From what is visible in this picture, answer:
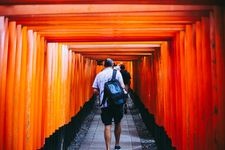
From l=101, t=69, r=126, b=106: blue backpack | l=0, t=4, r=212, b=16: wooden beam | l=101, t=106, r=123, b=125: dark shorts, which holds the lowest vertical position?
l=101, t=106, r=123, b=125: dark shorts

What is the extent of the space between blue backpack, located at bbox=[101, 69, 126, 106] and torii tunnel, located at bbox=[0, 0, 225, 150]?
1.10 metres

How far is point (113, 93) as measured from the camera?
6676 millimetres

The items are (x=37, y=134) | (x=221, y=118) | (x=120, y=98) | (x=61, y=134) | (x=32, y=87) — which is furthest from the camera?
(x=61, y=134)

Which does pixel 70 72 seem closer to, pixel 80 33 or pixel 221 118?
pixel 80 33

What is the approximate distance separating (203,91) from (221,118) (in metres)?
0.55

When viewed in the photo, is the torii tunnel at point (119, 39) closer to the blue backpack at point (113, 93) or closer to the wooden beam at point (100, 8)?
the wooden beam at point (100, 8)

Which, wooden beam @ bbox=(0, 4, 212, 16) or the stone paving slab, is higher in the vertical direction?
wooden beam @ bbox=(0, 4, 212, 16)

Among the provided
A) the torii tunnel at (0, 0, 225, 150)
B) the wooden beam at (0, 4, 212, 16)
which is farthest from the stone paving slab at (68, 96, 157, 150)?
the wooden beam at (0, 4, 212, 16)

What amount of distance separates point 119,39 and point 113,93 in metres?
1.54

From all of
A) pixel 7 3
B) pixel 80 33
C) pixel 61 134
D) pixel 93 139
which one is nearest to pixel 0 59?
pixel 7 3

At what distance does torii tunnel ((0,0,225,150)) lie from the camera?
3436 millimetres

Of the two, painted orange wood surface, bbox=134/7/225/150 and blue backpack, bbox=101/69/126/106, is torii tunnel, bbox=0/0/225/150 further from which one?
blue backpack, bbox=101/69/126/106

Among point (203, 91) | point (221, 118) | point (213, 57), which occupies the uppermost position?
point (213, 57)

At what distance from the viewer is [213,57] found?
11.3ft
